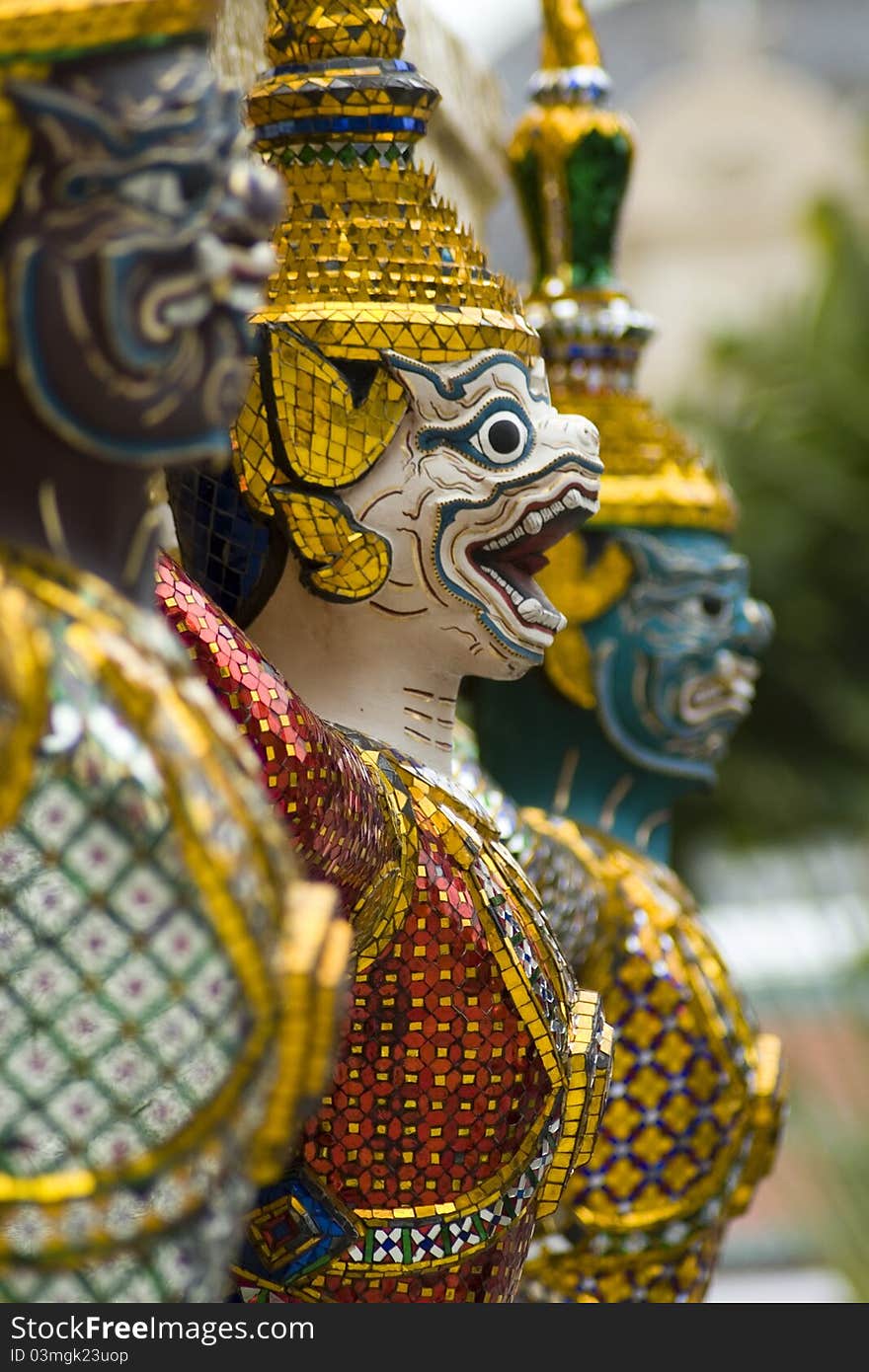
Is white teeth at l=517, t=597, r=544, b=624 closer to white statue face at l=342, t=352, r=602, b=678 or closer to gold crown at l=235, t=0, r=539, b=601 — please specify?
white statue face at l=342, t=352, r=602, b=678

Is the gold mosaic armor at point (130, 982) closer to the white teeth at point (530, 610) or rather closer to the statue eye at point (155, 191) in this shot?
the statue eye at point (155, 191)

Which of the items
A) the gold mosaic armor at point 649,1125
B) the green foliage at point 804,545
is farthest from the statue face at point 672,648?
the green foliage at point 804,545

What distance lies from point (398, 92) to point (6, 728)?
1186mm

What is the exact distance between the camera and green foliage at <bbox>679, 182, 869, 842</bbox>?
910cm

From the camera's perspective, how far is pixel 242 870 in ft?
5.02

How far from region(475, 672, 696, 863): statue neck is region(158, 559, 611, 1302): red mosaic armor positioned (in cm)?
99

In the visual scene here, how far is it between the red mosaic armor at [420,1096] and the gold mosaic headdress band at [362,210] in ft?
1.28

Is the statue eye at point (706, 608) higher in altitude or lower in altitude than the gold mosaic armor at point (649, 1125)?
higher

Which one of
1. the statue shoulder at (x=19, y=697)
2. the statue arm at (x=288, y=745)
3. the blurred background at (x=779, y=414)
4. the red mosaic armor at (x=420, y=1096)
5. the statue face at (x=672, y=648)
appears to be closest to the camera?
the statue shoulder at (x=19, y=697)

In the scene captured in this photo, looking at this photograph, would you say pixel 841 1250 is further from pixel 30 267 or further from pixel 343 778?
pixel 30 267

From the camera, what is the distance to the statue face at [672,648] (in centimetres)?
339

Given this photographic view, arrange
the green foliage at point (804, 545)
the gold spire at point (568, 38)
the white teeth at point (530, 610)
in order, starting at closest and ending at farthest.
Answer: the white teeth at point (530, 610) → the gold spire at point (568, 38) → the green foliage at point (804, 545)

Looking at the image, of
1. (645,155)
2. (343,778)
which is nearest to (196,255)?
(343,778)

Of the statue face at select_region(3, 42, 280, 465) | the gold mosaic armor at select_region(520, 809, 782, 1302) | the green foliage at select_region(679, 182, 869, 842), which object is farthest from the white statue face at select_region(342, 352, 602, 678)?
the green foliage at select_region(679, 182, 869, 842)
